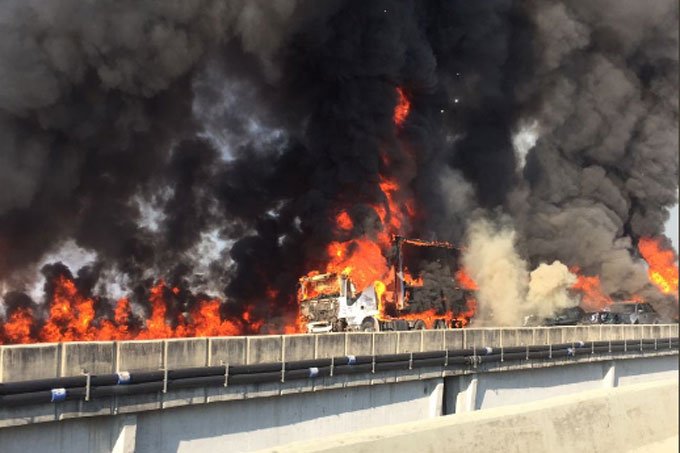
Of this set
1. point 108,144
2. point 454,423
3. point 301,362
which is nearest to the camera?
point 454,423

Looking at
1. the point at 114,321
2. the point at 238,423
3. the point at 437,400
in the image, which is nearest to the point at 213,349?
the point at 238,423

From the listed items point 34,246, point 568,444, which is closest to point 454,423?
point 568,444

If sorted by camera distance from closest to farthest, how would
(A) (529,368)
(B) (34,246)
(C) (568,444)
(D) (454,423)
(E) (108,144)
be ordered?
1. (D) (454,423)
2. (C) (568,444)
3. (A) (529,368)
4. (B) (34,246)
5. (E) (108,144)

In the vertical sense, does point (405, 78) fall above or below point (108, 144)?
above

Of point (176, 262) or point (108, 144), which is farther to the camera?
point (176, 262)

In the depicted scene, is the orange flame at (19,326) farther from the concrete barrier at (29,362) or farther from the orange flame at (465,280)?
the orange flame at (465,280)

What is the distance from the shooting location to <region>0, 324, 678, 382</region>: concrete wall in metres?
11.2

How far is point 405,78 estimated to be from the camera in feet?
150

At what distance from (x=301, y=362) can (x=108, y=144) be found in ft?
75.1

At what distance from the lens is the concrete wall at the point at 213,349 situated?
11.2 metres

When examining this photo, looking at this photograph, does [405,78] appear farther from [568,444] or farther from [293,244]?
[568,444]

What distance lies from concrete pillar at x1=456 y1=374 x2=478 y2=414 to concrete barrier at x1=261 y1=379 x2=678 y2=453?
5.59 metres

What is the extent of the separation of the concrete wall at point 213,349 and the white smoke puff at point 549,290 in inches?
1002

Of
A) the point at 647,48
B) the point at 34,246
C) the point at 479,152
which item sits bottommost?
the point at 34,246
